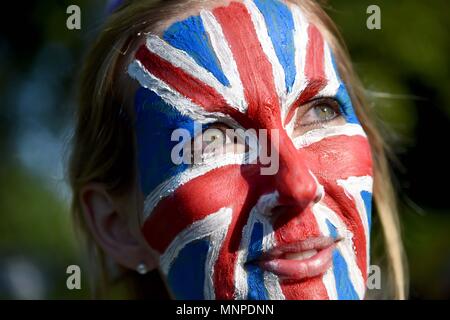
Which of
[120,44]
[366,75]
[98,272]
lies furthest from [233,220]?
[366,75]

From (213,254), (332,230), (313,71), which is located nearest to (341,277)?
(332,230)

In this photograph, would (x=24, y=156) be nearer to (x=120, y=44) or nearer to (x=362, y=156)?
(x=120, y=44)

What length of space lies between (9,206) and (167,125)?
2.86 metres

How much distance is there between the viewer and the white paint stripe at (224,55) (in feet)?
7.11

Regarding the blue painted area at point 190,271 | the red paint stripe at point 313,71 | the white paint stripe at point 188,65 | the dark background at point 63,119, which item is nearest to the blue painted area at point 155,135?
the white paint stripe at point 188,65

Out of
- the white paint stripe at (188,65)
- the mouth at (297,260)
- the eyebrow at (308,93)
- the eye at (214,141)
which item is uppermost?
the white paint stripe at (188,65)

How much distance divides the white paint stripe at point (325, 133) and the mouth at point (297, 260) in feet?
0.92

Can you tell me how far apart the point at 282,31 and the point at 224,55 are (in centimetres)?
19

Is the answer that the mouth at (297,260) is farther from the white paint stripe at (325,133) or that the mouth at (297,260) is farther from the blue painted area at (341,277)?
the white paint stripe at (325,133)

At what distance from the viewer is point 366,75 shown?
378 centimetres

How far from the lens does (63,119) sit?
11.3 ft

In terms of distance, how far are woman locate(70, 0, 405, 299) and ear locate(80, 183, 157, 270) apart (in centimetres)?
6

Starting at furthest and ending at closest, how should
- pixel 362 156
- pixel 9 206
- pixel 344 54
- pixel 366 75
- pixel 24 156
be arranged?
pixel 9 206 → pixel 24 156 → pixel 366 75 → pixel 344 54 → pixel 362 156

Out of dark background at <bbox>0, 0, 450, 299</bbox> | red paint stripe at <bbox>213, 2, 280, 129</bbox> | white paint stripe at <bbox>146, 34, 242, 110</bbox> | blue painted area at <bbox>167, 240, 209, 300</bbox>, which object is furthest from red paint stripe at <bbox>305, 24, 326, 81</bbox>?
dark background at <bbox>0, 0, 450, 299</bbox>
